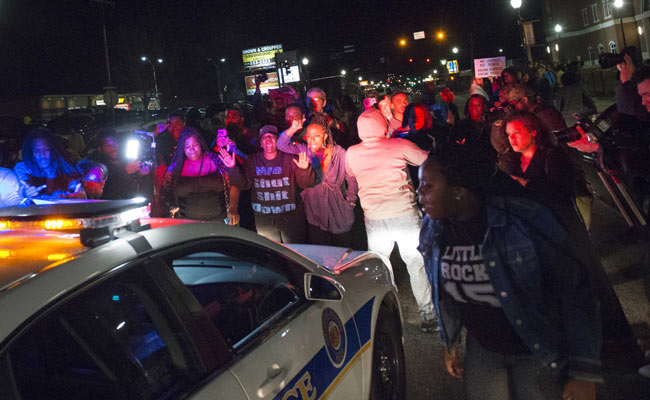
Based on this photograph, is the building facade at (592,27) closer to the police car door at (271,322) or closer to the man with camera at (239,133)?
the man with camera at (239,133)

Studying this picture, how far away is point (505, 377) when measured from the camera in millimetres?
2375

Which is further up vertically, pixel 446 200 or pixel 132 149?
pixel 132 149

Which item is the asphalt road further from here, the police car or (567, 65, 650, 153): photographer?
(567, 65, 650, 153): photographer

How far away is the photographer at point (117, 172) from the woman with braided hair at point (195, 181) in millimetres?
488

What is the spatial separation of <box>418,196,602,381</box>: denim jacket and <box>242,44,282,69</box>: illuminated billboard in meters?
61.4

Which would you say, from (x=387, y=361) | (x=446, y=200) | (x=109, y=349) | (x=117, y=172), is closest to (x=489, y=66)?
(x=117, y=172)

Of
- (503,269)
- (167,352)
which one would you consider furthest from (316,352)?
(503,269)

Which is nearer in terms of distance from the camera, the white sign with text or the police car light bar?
the police car light bar

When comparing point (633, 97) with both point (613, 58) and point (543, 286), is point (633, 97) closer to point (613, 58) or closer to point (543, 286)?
point (613, 58)

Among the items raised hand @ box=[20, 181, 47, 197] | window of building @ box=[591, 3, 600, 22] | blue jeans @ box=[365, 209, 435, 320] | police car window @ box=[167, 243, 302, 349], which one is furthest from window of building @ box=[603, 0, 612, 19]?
police car window @ box=[167, 243, 302, 349]

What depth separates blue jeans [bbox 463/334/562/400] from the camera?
7.39ft

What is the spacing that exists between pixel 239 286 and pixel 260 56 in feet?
207

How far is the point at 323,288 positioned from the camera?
2.86 metres

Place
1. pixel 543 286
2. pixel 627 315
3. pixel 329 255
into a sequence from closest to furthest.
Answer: pixel 543 286
pixel 329 255
pixel 627 315
